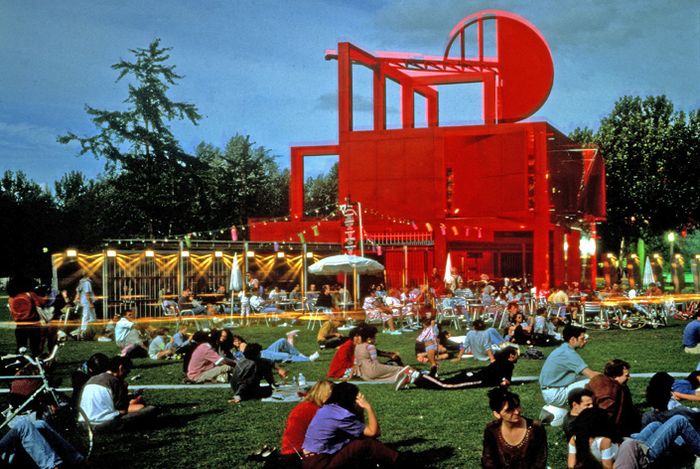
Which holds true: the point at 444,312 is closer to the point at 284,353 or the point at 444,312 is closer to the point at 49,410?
the point at 284,353

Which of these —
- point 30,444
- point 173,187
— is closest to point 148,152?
point 173,187

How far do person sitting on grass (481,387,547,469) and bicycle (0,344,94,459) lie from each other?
410cm

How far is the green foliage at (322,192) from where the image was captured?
73.8 metres

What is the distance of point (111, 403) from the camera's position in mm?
8734

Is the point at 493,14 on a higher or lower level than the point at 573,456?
higher

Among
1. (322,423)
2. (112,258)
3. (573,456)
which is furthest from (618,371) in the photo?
(112,258)

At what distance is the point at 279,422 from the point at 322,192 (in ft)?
218

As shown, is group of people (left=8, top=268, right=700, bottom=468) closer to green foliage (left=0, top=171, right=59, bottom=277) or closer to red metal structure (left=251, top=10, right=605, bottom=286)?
red metal structure (left=251, top=10, right=605, bottom=286)

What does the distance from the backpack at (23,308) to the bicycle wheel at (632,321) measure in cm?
1514

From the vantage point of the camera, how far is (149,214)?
38.9 m

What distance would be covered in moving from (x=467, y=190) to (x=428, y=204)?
2498 millimetres

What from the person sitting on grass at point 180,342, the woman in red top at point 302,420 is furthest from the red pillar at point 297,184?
the woman in red top at point 302,420

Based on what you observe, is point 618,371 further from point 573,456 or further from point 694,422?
point 573,456

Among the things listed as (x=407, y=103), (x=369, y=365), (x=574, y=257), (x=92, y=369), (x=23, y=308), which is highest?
(x=407, y=103)
